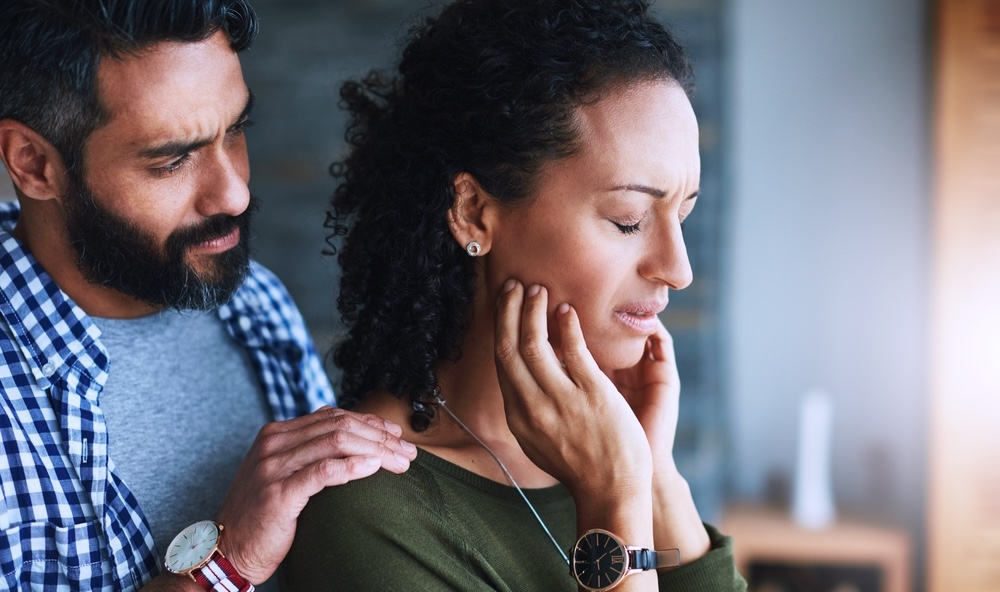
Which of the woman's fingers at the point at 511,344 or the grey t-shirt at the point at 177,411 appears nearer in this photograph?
the woman's fingers at the point at 511,344

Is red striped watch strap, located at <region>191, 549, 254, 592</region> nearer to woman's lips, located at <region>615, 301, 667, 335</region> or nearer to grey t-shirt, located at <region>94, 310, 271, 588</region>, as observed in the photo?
grey t-shirt, located at <region>94, 310, 271, 588</region>

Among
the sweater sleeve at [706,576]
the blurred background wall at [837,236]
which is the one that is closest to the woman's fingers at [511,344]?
the sweater sleeve at [706,576]

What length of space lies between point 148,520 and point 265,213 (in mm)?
2270

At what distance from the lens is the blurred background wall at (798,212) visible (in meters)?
3.50

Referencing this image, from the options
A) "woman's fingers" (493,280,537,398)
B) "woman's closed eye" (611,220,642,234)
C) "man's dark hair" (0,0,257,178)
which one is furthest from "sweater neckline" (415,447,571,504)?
"man's dark hair" (0,0,257,178)

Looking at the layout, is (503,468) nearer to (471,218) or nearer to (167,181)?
(471,218)

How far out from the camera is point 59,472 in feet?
4.30

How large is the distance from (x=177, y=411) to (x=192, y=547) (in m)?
0.34

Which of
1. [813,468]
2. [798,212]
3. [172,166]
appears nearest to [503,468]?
[172,166]

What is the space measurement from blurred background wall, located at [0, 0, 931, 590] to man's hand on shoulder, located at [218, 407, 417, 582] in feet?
7.18

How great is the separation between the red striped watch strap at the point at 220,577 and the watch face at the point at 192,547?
1cm

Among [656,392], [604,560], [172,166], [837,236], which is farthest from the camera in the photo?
[837,236]

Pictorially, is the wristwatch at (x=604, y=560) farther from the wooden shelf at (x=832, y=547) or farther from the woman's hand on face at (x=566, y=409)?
the wooden shelf at (x=832, y=547)

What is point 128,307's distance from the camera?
1.55 meters
